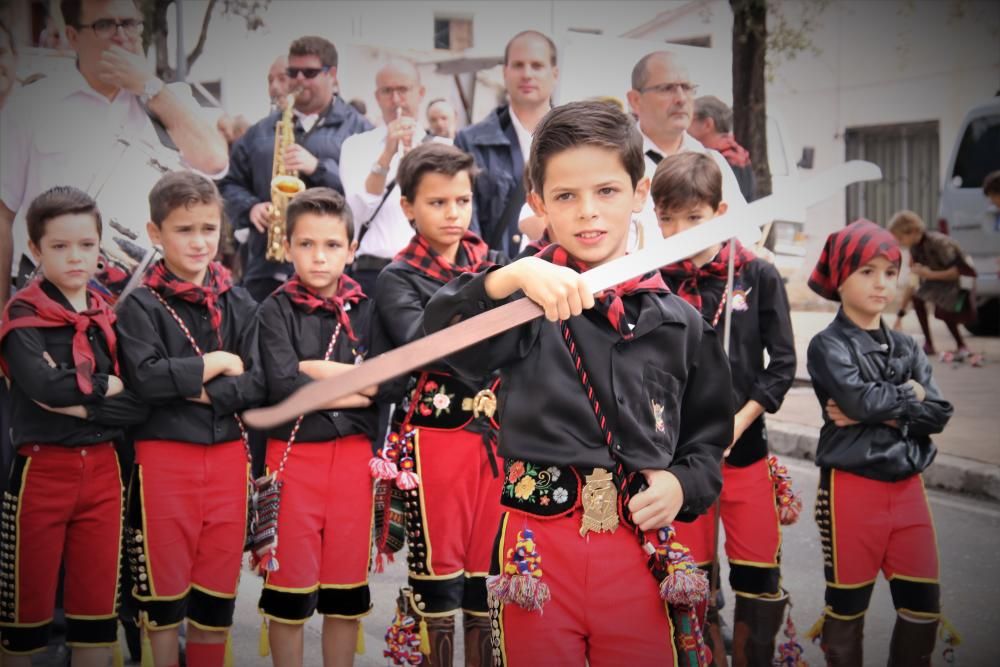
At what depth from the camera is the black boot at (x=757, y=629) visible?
3830mm

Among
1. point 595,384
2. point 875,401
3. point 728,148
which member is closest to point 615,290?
point 595,384

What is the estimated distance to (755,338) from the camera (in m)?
3.94

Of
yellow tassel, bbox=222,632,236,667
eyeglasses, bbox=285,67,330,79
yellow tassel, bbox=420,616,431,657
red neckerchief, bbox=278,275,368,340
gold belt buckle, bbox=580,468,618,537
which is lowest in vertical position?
yellow tassel, bbox=222,632,236,667

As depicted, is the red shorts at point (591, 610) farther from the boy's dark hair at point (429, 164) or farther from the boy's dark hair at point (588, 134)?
the boy's dark hair at point (429, 164)

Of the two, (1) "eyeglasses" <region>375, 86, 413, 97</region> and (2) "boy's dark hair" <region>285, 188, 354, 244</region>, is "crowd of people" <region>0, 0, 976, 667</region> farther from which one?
(1) "eyeglasses" <region>375, 86, 413, 97</region>

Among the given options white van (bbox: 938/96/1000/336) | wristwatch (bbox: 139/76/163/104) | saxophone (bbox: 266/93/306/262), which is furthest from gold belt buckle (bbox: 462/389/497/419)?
white van (bbox: 938/96/1000/336)

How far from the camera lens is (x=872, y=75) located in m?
7.23

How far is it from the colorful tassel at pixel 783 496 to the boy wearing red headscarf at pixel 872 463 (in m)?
0.13

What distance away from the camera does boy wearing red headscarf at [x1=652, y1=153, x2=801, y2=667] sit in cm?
384

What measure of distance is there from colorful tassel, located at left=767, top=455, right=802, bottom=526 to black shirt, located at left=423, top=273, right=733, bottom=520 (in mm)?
1338

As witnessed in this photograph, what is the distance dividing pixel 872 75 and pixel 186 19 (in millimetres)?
4384

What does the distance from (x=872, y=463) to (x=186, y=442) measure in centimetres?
233

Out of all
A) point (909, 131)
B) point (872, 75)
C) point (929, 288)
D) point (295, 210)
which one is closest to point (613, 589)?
point (295, 210)

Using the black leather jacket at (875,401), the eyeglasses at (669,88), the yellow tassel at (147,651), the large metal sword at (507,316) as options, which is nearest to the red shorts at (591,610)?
the large metal sword at (507,316)
